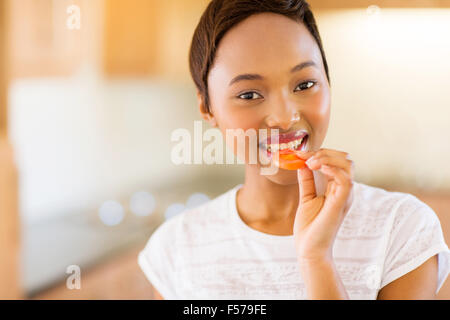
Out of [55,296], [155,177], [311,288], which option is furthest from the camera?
[55,296]

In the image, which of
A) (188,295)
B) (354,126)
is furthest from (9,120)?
(354,126)

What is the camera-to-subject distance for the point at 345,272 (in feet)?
1.65

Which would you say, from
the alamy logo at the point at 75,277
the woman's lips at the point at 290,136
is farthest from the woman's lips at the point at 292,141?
the alamy logo at the point at 75,277

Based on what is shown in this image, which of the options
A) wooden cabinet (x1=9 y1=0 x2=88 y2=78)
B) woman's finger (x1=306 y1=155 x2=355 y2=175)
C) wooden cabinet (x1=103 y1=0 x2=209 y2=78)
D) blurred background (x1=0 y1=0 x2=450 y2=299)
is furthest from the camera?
wooden cabinet (x1=9 y1=0 x2=88 y2=78)

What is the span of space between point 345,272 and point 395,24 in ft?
0.76

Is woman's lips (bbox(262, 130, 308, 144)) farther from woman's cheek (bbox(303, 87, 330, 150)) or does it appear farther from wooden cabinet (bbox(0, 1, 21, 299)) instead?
wooden cabinet (bbox(0, 1, 21, 299))

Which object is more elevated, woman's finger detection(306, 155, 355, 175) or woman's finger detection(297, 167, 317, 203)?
woman's finger detection(306, 155, 355, 175)

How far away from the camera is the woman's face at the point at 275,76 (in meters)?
0.46

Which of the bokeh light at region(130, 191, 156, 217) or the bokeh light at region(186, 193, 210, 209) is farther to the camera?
A: the bokeh light at region(130, 191, 156, 217)

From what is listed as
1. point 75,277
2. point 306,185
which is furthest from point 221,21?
point 75,277

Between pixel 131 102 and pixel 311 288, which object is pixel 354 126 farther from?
pixel 131 102

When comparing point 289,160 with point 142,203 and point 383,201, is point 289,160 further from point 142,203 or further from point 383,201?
point 142,203

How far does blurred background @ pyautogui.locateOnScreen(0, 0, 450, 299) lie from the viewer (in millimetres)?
515

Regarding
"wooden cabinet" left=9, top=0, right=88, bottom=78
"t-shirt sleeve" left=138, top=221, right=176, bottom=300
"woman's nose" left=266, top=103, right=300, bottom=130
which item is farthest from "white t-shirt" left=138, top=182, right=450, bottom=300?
"wooden cabinet" left=9, top=0, right=88, bottom=78
